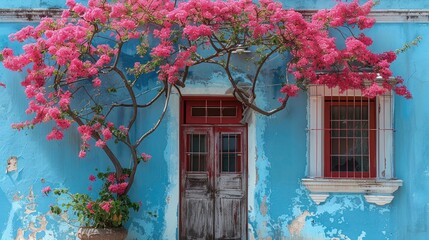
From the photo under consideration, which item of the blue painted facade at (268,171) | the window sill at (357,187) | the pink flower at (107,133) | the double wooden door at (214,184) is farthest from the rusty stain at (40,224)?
the window sill at (357,187)

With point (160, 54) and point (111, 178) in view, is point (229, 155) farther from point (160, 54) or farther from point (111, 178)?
point (160, 54)

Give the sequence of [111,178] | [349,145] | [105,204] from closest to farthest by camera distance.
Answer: [105,204]
[111,178]
[349,145]

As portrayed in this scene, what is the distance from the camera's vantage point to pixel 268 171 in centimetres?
908

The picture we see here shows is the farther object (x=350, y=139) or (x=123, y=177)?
(x=350, y=139)

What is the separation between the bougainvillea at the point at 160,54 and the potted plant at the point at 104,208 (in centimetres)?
12

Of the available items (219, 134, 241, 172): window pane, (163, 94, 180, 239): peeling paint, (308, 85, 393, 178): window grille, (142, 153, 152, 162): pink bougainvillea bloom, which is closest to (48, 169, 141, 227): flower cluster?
(142, 153, 152, 162): pink bougainvillea bloom

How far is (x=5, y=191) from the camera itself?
30.0 ft

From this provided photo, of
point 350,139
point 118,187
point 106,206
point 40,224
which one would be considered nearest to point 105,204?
point 106,206

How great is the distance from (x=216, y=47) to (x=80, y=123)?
6.77 ft

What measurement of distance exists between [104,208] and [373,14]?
461 cm

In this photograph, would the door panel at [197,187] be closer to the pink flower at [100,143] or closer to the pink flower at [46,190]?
the pink flower at [100,143]

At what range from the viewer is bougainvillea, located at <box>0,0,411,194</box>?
26.0 feet

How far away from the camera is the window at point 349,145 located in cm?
890

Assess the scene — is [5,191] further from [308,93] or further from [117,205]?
[308,93]
